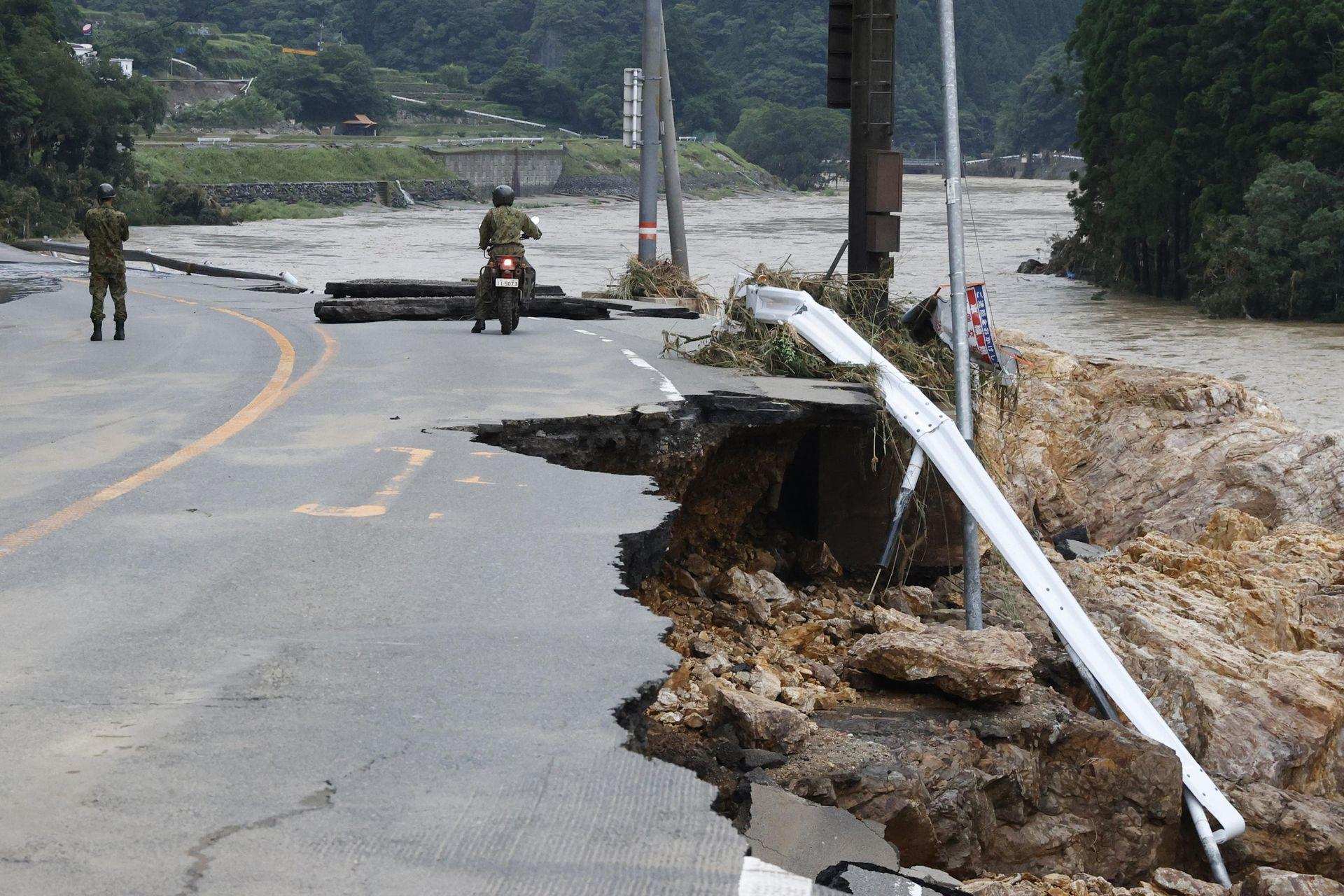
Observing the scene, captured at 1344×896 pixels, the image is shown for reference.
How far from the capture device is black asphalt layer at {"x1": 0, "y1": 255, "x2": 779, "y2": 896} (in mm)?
3766

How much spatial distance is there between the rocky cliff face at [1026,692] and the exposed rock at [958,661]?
11mm

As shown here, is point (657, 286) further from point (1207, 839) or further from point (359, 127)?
point (359, 127)

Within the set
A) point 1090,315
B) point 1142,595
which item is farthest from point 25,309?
point 1090,315

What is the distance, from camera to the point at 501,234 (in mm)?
16781

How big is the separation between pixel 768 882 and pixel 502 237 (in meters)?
13.7

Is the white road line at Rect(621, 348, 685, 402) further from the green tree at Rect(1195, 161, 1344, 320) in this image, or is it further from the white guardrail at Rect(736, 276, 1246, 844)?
the green tree at Rect(1195, 161, 1344, 320)

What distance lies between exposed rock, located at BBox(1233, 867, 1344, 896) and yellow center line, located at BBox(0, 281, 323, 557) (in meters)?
5.48

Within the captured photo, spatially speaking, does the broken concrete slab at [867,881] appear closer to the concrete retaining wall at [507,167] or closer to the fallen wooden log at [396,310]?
the fallen wooden log at [396,310]

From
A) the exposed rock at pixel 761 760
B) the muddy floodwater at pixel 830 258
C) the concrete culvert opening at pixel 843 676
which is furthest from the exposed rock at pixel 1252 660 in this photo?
the muddy floodwater at pixel 830 258

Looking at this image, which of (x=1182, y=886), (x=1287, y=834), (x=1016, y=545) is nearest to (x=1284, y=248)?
(x=1016, y=545)

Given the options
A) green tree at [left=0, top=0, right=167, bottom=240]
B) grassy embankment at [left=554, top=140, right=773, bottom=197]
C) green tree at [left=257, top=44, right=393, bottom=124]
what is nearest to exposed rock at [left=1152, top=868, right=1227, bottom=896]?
green tree at [left=0, top=0, right=167, bottom=240]

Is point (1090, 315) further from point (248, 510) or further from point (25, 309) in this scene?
point (248, 510)

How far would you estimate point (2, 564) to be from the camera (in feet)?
20.8

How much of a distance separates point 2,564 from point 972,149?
191 metres
